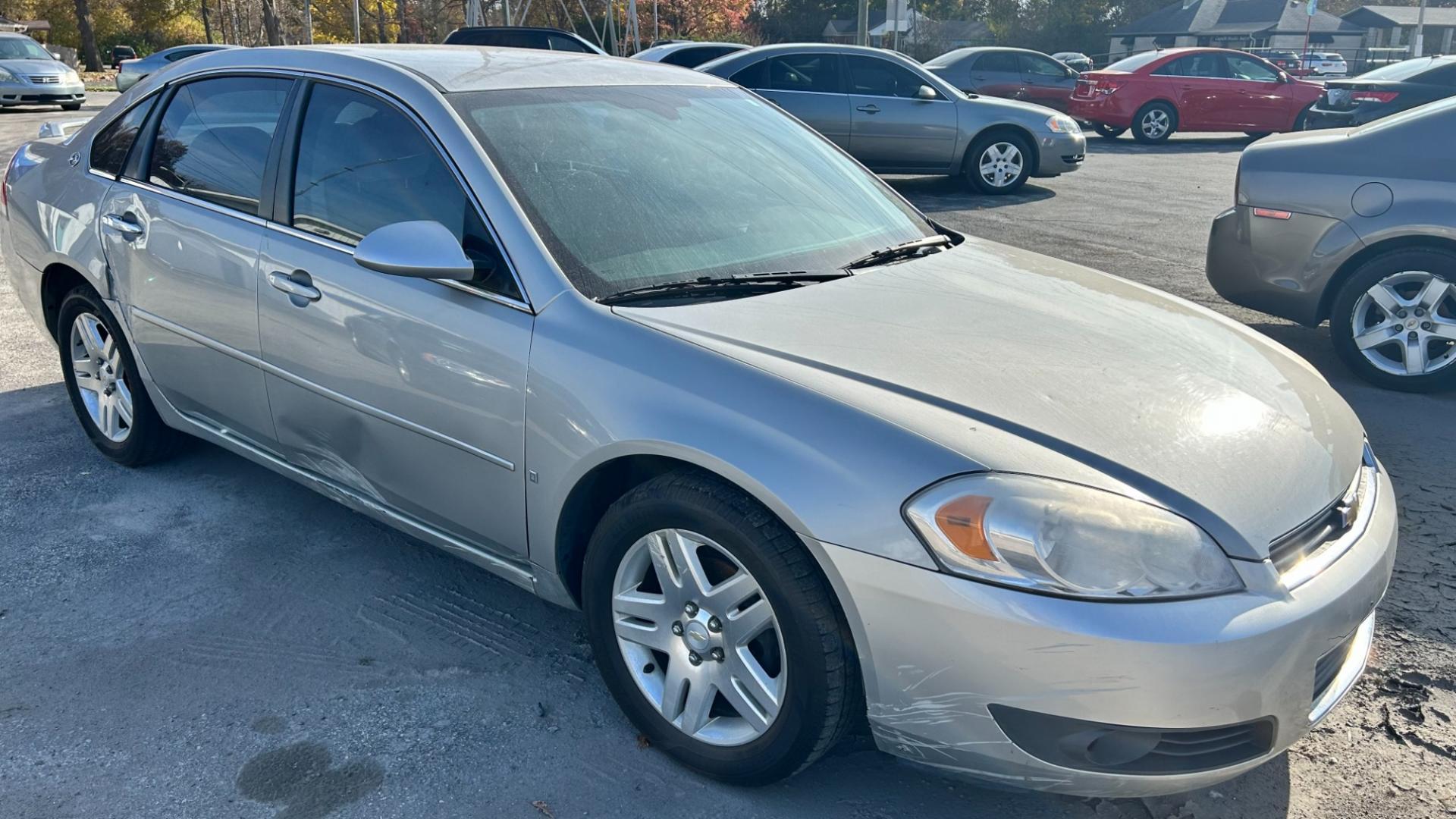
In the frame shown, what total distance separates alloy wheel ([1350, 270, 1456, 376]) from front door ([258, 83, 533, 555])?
451 centimetres

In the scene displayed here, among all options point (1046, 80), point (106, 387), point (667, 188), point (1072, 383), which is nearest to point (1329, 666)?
point (1072, 383)

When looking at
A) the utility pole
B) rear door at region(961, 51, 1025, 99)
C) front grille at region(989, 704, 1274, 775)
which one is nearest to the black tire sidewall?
front grille at region(989, 704, 1274, 775)

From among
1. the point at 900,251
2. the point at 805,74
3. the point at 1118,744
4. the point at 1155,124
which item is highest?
the point at 805,74

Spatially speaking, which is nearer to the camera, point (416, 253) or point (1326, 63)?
point (416, 253)

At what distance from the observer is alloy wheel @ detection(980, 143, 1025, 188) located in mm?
11812

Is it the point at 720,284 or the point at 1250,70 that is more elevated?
the point at 1250,70

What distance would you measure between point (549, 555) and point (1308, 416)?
1.90m

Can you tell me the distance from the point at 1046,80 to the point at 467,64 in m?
17.2

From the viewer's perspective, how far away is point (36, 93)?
859 inches

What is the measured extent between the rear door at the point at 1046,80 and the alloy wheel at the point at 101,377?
16812 mm

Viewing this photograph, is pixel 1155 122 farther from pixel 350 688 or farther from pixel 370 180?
pixel 350 688

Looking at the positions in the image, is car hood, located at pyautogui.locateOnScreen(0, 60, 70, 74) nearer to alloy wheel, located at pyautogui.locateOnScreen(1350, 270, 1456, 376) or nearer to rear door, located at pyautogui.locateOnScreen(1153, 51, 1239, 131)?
rear door, located at pyautogui.locateOnScreen(1153, 51, 1239, 131)

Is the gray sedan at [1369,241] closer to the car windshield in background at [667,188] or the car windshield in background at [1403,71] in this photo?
the car windshield in background at [667,188]

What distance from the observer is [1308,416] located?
2781 mm
